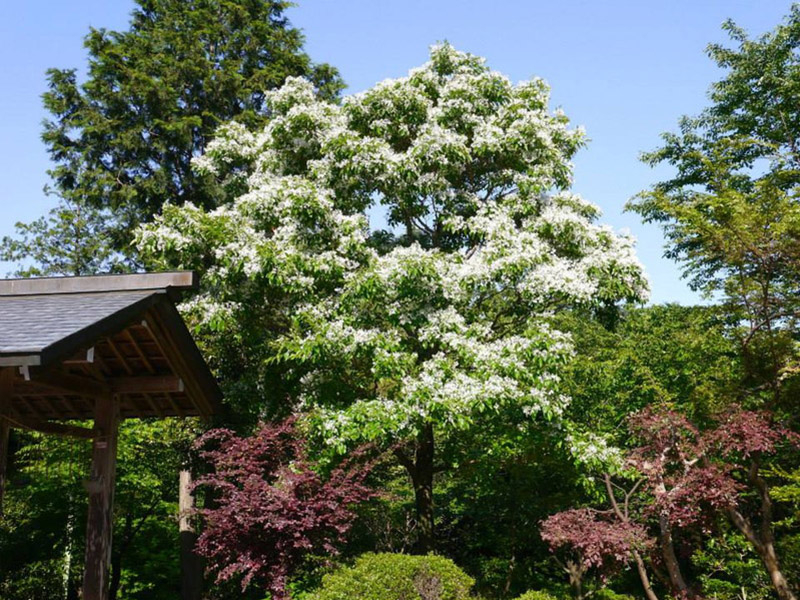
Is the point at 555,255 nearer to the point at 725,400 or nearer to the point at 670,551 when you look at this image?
the point at 725,400

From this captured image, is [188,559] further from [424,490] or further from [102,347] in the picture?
[102,347]

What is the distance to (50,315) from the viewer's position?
5098 mm

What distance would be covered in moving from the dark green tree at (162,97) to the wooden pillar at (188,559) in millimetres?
6960

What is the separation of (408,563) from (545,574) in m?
7.29

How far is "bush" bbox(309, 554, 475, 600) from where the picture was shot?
7.64m

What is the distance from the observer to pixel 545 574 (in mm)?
13992

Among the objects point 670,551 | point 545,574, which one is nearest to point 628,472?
point 670,551

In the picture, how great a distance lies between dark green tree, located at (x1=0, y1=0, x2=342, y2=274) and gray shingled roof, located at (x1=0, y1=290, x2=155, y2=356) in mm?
10253

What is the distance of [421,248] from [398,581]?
4572mm

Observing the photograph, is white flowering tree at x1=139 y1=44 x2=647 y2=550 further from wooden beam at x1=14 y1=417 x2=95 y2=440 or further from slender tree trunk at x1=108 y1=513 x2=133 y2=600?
slender tree trunk at x1=108 y1=513 x2=133 y2=600

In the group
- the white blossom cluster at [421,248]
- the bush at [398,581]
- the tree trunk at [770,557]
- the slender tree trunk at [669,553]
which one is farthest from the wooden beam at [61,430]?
the tree trunk at [770,557]

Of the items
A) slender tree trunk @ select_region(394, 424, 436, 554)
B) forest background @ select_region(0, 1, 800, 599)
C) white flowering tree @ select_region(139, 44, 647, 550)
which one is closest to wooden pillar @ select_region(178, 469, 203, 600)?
forest background @ select_region(0, 1, 800, 599)

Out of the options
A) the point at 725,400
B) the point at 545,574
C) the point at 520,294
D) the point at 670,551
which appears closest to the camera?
the point at 670,551

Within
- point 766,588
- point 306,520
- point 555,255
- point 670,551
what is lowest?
point 766,588
